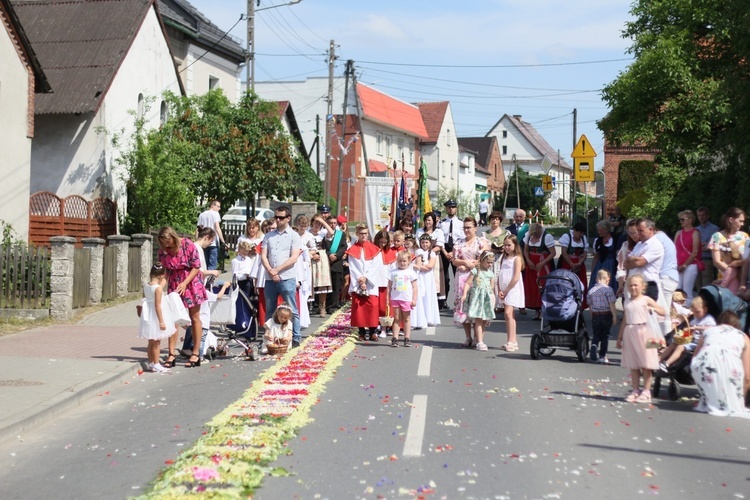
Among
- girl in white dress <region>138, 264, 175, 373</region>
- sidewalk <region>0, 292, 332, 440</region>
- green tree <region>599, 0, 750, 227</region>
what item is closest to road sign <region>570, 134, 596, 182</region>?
green tree <region>599, 0, 750, 227</region>

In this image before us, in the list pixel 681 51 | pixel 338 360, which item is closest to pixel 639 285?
pixel 338 360

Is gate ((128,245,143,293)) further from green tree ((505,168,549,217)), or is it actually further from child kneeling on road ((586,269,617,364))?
green tree ((505,168,549,217))

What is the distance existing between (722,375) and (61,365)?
7570 millimetres

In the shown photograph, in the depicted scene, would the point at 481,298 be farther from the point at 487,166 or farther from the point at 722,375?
the point at 487,166

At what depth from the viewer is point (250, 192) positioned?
103ft

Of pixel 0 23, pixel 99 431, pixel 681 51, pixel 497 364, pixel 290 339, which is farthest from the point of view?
pixel 681 51

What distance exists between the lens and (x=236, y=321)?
14422 millimetres

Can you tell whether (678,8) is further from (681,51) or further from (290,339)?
(290,339)

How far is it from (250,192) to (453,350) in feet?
60.1

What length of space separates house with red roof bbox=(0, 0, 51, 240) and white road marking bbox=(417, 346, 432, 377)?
38.2 ft

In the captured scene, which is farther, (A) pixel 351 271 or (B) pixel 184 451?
(A) pixel 351 271

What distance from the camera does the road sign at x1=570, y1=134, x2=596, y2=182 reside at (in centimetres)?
2434

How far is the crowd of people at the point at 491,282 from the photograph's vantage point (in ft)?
32.9

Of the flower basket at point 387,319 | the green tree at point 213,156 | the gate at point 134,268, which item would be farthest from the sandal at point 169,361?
the green tree at point 213,156
